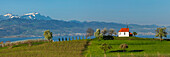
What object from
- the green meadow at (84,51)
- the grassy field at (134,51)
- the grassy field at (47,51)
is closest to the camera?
the grassy field at (134,51)

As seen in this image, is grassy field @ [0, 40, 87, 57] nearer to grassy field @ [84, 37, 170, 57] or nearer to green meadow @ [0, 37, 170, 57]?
green meadow @ [0, 37, 170, 57]

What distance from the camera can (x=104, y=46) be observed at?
9088cm

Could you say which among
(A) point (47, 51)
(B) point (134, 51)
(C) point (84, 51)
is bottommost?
(B) point (134, 51)

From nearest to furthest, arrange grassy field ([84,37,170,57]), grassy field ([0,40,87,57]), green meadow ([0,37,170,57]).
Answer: grassy field ([84,37,170,57]), green meadow ([0,37,170,57]), grassy field ([0,40,87,57])

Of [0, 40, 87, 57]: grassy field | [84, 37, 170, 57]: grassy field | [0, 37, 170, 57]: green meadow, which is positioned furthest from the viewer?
[0, 40, 87, 57]: grassy field

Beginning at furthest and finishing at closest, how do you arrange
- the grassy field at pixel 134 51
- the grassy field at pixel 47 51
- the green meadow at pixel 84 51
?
the grassy field at pixel 47 51 → the green meadow at pixel 84 51 → the grassy field at pixel 134 51

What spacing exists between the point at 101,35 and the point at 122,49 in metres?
49.7

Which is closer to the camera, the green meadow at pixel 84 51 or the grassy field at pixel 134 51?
the grassy field at pixel 134 51

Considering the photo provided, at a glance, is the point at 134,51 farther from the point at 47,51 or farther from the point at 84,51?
the point at 47,51

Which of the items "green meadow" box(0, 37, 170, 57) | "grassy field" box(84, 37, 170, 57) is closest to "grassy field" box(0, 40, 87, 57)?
"green meadow" box(0, 37, 170, 57)

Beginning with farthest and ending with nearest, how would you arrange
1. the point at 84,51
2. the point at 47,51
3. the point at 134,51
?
the point at 47,51 < the point at 84,51 < the point at 134,51

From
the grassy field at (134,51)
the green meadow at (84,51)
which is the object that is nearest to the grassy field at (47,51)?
the green meadow at (84,51)

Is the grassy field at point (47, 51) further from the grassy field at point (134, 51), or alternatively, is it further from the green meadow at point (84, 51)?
the grassy field at point (134, 51)

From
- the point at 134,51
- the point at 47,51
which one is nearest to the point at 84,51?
the point at 47,51
